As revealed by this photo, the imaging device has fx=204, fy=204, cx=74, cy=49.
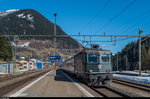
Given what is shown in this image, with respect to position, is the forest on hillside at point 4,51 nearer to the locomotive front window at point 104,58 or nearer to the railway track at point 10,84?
the railway track at point 10,84

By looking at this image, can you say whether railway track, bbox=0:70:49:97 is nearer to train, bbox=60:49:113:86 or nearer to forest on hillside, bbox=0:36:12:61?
train, bbox=60:49:113:86

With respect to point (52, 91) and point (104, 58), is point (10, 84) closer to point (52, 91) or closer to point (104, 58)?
point (52, 91)

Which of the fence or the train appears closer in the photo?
the train

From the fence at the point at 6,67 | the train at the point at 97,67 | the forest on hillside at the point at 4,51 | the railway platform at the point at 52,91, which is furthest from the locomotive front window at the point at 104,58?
the forest on hillside at the point at 4,51

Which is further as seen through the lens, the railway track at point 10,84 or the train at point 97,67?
the train at point 97,67

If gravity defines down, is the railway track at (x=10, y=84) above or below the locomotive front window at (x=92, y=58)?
below

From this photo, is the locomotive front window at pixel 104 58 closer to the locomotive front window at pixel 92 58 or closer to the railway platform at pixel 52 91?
the locomotive front window at pixel 92 58

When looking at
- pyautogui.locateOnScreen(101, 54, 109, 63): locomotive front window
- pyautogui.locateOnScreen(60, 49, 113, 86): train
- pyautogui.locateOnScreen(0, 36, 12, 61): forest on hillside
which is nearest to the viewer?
pyautogui.locateOnScreen(60, 49, 113, 86): train

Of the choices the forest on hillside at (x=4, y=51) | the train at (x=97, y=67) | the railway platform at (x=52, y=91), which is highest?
the forest on hillside at (x=4, y=51)

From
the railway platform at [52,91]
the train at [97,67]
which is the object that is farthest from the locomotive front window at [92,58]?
the railway platform at [52,91]

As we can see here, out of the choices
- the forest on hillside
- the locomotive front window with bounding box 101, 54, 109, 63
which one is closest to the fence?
the forest on hillside

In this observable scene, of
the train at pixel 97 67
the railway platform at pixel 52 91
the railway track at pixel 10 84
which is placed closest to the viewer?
the railway platform at pixel 52 91

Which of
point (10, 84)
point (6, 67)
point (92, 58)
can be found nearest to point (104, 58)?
point (92, 58)

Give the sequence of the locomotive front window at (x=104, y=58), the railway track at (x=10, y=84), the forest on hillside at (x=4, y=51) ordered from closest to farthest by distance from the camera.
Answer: the railway track at (x=10, y=84)
the locomotive front window at (x=104, y=58)
the forest on hillside at (x=4, y=51)
